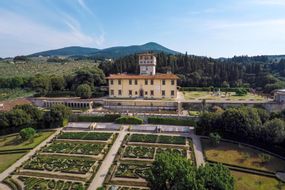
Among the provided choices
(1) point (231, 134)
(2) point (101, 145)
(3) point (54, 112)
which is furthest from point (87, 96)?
(1) point (231, 134)

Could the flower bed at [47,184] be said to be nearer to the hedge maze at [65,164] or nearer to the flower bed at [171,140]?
the hedge maze at [65,164]

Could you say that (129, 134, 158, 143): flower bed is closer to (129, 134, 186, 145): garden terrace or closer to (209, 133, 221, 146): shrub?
(129, 134, 186, 145): garden terrace

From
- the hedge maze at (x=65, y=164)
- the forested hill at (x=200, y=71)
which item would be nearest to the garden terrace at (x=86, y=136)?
the hedge maze at (x=65, y=164)

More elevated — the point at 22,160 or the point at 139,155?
the point at 139,155

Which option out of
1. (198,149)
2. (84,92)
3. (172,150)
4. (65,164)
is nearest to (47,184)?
(65,164)

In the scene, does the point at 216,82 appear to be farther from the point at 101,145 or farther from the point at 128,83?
the point at 101,145

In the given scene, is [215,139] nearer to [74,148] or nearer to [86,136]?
[86,136]
